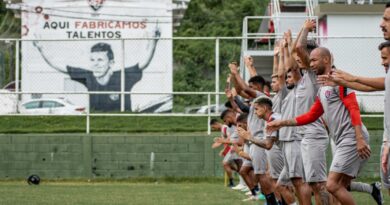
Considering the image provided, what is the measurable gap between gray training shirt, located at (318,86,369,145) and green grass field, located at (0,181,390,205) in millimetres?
5187

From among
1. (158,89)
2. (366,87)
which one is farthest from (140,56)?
(366,87)

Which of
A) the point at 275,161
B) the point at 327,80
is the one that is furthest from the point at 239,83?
the point at 327,80

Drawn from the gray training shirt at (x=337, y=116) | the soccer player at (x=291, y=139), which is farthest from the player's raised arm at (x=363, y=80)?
the soccer player at (x=291, y=139)

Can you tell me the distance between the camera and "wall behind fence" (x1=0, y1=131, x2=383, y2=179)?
24.2 m

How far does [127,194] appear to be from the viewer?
18.8m

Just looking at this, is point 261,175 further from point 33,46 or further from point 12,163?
point 33,46

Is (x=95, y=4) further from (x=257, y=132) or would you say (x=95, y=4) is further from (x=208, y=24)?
(x=257, y=132)

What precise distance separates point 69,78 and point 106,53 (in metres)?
1.88

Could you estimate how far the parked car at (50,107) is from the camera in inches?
1006

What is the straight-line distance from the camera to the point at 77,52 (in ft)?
110

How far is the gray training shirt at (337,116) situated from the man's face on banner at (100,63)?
68.7 ft

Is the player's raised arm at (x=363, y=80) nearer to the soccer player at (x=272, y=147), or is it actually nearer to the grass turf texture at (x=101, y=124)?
the soccer player at (x=272, y=147)

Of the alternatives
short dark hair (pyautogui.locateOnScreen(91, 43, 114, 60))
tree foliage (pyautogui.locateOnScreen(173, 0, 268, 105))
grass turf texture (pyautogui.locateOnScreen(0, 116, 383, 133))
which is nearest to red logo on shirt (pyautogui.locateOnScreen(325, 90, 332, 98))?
grass turf texture (pyautogui.locateOnScreen(0, 116, 383, 133))

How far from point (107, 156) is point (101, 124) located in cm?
183
